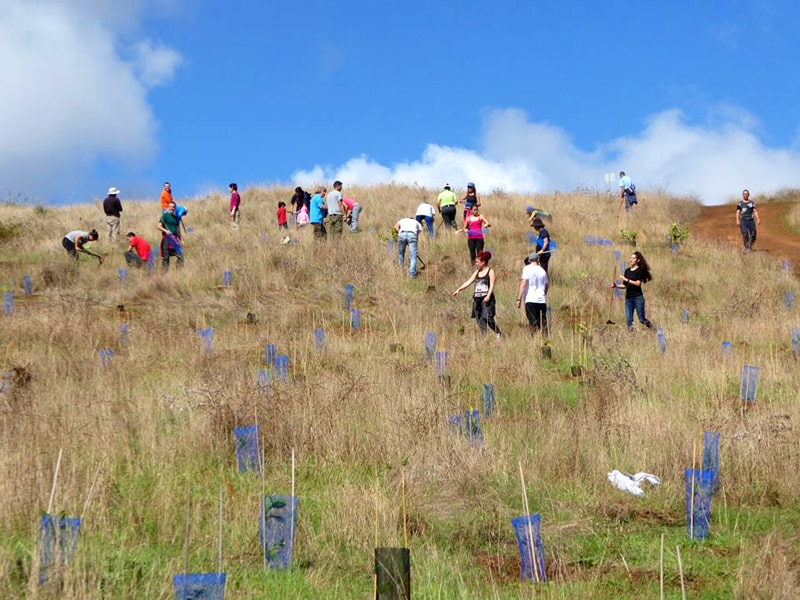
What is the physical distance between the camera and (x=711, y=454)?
6.20m

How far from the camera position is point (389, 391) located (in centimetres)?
841

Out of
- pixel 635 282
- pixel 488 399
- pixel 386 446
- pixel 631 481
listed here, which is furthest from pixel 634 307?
pixel 386 446

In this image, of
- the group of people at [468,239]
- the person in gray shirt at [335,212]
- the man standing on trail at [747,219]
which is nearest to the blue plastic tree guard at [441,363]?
the group of people at [468,239]

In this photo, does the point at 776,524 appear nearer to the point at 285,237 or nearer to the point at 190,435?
the point at 190,435

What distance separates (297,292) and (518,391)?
7641 millimetres

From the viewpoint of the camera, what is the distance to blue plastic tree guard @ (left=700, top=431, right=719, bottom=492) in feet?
20.0

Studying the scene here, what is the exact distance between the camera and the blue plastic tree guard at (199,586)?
365 cm

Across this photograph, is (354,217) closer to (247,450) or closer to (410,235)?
(410,235)

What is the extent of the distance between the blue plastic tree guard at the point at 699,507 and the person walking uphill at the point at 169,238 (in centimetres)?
1364

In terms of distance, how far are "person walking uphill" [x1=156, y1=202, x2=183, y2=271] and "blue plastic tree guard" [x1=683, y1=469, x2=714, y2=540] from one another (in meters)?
13.6

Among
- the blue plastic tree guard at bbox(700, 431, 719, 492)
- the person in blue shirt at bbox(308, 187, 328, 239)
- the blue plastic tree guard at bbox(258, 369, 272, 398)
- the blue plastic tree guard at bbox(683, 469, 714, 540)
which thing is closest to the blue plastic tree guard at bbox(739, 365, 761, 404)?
the blue plastic tree guard at bbox(700, 431, 719, 492)

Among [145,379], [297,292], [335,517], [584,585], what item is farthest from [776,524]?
[297,292]

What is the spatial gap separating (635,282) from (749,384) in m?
4.81

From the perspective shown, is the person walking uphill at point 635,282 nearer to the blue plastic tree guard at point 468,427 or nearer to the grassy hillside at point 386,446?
the grassy hillside at point 386,446
